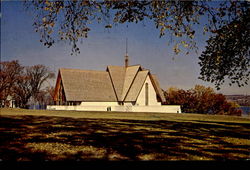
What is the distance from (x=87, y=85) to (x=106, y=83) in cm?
529

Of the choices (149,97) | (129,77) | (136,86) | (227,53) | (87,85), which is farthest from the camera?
(129,77)

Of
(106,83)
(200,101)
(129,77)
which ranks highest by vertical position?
(129,77)

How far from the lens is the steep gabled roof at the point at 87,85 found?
187 feet

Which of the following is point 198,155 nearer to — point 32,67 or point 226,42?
point 226,42

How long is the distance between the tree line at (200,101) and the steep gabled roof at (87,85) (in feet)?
62.7

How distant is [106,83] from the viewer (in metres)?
63.3

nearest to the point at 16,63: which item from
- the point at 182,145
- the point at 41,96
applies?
the point at 41,96

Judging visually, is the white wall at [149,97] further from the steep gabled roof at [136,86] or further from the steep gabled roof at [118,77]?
the steep gabled roof at [118,77]

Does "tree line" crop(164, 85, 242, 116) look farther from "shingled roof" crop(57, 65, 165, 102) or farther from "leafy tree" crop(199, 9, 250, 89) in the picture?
"leafy tree" crop(199, 9, 250, 89)

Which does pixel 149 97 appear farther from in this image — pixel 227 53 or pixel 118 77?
pixel 227 53

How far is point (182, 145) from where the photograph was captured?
9.17 metres

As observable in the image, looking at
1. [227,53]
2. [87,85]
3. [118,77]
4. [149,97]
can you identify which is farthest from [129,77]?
[227,53]

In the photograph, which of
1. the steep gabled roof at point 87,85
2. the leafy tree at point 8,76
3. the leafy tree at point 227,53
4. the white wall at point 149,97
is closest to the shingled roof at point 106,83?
the steep gabled roof at point 87,85

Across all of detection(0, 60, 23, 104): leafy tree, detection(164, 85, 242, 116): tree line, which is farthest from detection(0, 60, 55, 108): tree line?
detection(164, 85, 242, 116): tree line
